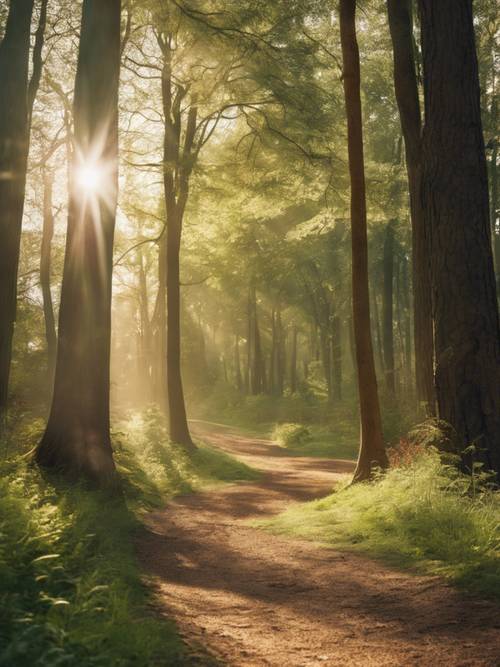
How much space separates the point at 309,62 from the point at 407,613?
14.4m

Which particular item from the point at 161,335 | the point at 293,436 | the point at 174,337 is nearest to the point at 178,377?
the point at 174,337

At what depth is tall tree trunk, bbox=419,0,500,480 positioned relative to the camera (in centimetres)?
853

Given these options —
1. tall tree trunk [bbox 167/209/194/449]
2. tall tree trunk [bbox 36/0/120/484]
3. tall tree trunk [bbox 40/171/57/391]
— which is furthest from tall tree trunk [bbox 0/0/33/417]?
tall tree trunk [bbox 40/171/57/391]

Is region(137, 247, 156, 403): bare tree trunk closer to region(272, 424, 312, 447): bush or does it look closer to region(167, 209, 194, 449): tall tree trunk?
region(272, 424, 312, 447): bush

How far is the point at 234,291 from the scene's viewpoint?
42625 mm

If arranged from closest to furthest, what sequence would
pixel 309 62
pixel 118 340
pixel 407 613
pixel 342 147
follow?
pixel 407 613 → pixel 309 62 → pixel 342 147 → pixel 118 340

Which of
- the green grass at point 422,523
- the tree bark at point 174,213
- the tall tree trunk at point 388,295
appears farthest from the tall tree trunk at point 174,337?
the tall tree trunk at point 388,295

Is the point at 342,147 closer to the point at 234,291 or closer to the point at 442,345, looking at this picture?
the point at 442,345

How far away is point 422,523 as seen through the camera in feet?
23.9

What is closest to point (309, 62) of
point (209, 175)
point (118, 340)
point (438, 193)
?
point (209, 175)

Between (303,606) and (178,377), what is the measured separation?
47.0ft

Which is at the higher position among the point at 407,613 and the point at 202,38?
the point at 202,38

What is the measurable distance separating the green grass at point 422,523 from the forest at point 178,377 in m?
0.04

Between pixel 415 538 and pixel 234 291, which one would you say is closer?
pixel 415 538
